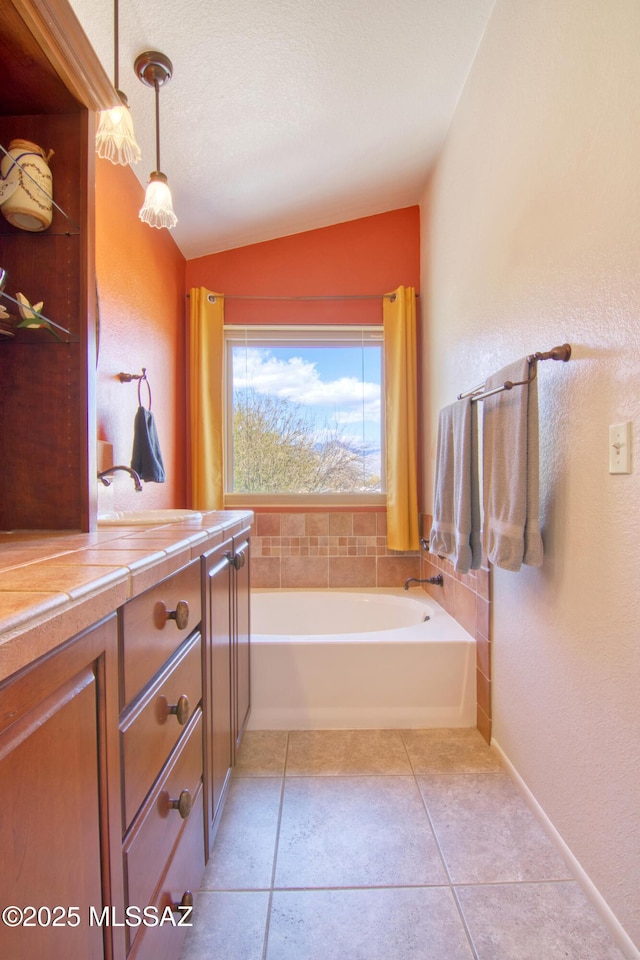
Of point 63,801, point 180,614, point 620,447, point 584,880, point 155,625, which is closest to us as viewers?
point 63,801

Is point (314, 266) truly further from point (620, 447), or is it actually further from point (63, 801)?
point (63, 801)

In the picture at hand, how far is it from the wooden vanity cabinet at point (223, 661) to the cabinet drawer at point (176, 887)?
0.26ft

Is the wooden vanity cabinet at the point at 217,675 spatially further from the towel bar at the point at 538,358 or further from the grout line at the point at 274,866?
the towel bar at the point at 538,358

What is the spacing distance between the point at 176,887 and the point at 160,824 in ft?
0.70

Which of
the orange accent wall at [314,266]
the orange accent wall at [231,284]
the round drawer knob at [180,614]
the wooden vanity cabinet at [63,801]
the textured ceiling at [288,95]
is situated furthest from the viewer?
the orange accent wall at [314,266]

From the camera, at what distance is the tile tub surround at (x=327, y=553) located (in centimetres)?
282

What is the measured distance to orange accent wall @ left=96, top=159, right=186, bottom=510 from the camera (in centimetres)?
178

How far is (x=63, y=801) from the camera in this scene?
0.47 metres

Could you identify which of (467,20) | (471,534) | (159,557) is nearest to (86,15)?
(467,20)

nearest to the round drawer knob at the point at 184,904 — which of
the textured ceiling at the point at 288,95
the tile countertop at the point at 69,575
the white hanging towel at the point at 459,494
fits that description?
the tile countertop at the point at 69,575

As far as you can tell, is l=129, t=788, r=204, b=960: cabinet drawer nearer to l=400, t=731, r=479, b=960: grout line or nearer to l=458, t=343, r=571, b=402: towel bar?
l=400, t=731, r=479, b=960: grout line

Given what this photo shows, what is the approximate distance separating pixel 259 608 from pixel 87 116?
2275 mm

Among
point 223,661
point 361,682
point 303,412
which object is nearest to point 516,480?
point 223,661

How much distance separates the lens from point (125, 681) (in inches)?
24.6
